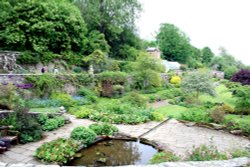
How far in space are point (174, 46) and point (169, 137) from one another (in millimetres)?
46730

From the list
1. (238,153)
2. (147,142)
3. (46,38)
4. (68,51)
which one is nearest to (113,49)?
(68,51)

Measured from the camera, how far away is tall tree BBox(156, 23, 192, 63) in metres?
53.8

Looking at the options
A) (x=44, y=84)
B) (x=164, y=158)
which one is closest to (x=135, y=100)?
(x=44, y=84)

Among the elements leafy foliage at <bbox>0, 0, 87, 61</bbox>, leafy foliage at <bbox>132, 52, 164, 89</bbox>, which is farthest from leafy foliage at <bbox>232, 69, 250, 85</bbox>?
leafy foliage at <bbox>0, 0, 87, 61</bbox>

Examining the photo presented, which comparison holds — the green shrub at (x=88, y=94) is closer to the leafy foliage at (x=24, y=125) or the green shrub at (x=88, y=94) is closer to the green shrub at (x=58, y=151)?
the leafy foliage at (x=24, y=125)

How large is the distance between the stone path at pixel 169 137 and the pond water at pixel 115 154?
0.73 m

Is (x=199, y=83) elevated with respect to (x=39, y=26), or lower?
lower

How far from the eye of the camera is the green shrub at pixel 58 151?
285 inches

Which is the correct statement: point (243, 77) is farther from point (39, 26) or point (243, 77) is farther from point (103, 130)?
point (39, 26)

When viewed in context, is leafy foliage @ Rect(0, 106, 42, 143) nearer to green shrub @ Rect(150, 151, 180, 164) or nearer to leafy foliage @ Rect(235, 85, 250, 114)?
green shrub @ Rect(150, 151, 180, 164)

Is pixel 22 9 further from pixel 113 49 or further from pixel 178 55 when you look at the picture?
pixel 178 55

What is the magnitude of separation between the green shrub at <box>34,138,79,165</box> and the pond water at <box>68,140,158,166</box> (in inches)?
10.7

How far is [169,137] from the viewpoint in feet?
32.7

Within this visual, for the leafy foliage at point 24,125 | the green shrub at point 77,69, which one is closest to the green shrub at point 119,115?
the leafy foliage at point 24,125
